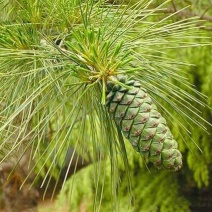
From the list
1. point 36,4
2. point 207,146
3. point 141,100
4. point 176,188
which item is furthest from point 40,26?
point 176,188

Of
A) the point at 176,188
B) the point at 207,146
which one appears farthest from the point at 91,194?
the point at 207,146

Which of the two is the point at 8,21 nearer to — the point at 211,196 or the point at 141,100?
the point at 141,100

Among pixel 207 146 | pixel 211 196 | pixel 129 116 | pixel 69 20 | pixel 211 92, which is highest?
pixel 69 20

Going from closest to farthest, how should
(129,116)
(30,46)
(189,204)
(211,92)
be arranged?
(129,116) < (30,46) < (211,92) < (189,204)

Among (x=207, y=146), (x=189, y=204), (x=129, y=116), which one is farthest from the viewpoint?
(x=189, y=204)

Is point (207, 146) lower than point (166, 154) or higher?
lower

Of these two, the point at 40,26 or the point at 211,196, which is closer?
the point at 40,26
